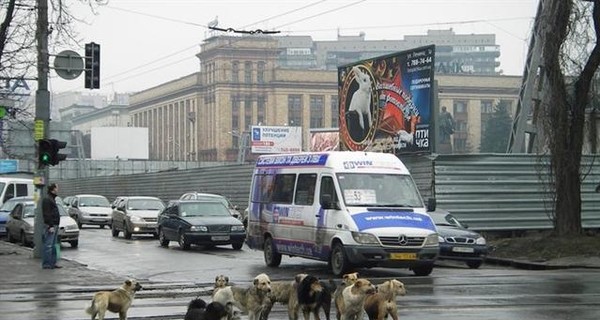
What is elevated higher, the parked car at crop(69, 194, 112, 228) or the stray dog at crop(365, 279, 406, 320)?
the stray dog at crop(365, 279, 406, 320)

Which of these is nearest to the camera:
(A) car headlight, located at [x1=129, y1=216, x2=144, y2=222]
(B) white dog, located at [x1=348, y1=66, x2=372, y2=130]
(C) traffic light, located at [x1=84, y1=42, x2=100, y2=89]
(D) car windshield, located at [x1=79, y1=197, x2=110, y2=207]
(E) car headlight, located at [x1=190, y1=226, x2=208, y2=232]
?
(C) traffic light, located at [x1=84, y1=42, x2=100, y2=89]

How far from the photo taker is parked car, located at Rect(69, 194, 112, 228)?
43.1 metres

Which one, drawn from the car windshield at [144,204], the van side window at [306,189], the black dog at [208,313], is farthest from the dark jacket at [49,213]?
the car windshield at [144,204]

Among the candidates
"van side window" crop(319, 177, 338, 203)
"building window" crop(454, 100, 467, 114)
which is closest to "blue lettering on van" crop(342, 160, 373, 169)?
"van side window" crop(319, 177, 338, 203)

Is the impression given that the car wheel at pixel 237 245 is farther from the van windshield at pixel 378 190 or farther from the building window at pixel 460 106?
the building window at pixel 460 106

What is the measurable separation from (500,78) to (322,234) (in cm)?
10020

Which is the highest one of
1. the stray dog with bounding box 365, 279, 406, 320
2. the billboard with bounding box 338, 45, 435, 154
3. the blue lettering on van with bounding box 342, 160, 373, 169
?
the billboard with bounding box 338, 45, 435, 154

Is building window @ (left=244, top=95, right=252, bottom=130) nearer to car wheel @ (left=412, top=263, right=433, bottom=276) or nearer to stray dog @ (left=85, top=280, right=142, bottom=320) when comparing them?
car wheel @ (left=412, top=263, right=433, bottom=276)

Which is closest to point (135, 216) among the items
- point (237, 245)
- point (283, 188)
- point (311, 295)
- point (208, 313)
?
point (237, 245)

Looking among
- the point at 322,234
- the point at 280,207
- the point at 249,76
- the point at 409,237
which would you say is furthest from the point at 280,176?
the point at 249,76

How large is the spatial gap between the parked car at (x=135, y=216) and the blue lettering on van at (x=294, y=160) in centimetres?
1324

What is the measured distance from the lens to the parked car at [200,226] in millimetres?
27125

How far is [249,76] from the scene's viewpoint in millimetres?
116312

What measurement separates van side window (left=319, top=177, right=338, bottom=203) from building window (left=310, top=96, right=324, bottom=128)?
326 ft
